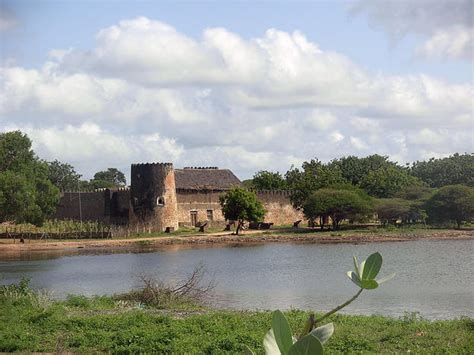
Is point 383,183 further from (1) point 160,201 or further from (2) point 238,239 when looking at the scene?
(2) point 238,239

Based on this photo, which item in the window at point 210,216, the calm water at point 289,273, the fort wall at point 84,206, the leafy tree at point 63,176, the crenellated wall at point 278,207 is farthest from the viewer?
the leafy tree at point 63,176

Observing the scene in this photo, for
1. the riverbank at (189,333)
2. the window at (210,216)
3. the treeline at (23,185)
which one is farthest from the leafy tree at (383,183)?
the riverbank at (189,333)

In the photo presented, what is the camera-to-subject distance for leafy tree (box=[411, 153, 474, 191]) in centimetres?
8025

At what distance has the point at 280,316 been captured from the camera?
2.49 meters

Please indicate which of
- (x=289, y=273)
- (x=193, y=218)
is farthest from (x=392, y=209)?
(x=289, y=273)

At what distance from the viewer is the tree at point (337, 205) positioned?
5131 centimetres

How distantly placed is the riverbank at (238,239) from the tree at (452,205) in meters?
2.63

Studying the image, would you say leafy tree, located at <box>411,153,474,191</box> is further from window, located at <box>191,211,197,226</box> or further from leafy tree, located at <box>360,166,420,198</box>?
window, located at <box>191,211,197,226</box>

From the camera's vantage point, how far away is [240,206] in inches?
1982

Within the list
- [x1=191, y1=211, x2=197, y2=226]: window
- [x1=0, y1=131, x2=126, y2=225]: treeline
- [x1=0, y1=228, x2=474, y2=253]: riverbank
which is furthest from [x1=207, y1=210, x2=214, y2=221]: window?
[x1=0, y1=131, x2=126, y2=225]: treeline

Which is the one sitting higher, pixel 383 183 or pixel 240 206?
pixel 383 183

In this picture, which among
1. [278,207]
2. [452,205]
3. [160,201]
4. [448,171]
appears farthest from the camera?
[448,171]

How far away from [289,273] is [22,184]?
23116mm

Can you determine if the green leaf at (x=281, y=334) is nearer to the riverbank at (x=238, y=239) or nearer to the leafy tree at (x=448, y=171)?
the riverbank at (x=238, y=239)
